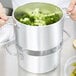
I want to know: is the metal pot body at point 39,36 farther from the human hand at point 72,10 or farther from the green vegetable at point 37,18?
the human hand at point 72,10

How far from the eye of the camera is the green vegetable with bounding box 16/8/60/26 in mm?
685

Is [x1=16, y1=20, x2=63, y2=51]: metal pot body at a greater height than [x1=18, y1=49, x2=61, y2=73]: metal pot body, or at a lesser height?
greater

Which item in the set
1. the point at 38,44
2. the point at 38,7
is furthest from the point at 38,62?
the point at 38,7

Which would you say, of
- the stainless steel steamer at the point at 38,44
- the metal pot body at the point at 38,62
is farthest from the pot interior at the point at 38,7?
the metal pot body at the point at 38,62

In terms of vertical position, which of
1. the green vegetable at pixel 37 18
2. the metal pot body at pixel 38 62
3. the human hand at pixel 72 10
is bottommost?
the metal pot body at pixel 38 62

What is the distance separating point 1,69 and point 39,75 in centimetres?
14

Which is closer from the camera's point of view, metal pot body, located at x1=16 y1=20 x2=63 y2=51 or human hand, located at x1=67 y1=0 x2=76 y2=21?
metal pot body, located at x1=16 y1=20 x2=63 y2=51

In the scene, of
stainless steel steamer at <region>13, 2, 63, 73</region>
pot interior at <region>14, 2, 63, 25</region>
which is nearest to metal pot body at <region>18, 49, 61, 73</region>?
stainless steel steamer at <region>13, 2, 63, 73</region>

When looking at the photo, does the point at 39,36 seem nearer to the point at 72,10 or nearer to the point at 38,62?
the point at 38,62

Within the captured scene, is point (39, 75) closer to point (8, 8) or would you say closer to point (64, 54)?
point (64, 54)

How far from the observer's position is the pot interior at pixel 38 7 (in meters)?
0.73

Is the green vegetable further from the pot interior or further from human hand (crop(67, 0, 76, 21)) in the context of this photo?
human hand (crop(67, 0, 76, 21))

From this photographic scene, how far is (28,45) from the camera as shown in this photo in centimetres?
68

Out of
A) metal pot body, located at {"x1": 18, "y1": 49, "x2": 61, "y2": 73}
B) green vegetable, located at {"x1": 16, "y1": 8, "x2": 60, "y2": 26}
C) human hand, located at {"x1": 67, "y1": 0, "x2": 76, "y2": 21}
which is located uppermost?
green vegetable, located at {"x1": 16, "y1": 8, "x2": 60, "y2": 26}
